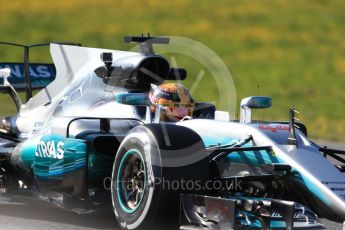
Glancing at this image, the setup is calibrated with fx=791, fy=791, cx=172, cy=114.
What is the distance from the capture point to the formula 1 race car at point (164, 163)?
21.5 feet

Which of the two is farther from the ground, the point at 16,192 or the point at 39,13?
the point at 39,13

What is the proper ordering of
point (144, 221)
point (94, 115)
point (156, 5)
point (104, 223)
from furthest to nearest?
point (156, 5), point (94, 115), point (104, 223), point (144, 221)

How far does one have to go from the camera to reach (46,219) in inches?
334

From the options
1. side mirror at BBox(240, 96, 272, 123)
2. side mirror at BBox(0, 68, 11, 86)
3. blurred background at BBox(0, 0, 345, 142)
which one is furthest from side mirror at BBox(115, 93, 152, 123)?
blurred background at BBox(0, 0, 345, 142)

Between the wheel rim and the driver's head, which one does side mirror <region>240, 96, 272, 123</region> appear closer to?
the driver's head

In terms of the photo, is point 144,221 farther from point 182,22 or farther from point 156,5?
point 156,5

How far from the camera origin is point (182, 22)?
134 ft

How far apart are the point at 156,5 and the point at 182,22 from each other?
3.36m

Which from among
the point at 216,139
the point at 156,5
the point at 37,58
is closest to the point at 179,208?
the point at 216,139

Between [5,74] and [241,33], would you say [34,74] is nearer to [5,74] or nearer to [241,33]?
[5,74]

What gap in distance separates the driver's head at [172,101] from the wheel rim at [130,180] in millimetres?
1066

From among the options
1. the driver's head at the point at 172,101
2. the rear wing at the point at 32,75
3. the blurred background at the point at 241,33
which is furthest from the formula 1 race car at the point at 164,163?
the blurred background at the point at 241,33

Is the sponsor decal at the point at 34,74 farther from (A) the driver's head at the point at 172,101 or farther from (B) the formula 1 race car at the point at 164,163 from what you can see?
(A) the driver's head at the point at 172,101

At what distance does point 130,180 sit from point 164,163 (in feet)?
2.11
